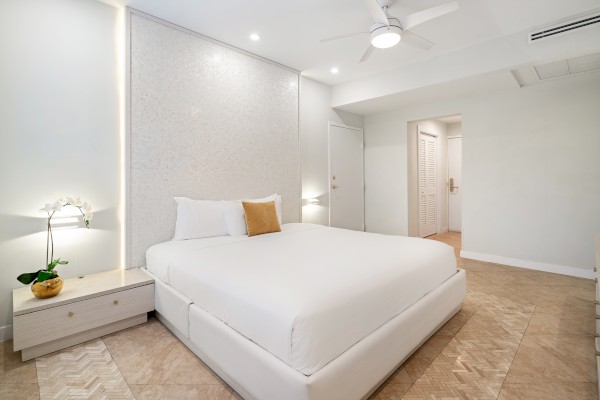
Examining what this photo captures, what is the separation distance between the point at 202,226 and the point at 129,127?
3.60ft

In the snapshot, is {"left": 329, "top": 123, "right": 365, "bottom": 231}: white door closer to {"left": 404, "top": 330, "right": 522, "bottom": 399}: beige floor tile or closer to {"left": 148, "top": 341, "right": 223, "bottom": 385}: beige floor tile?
{"left": 404, "top": 330, "right": 522, "bottom": 399}: beige floor tile

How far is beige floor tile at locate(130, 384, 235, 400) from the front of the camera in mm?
1537

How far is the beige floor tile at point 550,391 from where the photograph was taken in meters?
1.51

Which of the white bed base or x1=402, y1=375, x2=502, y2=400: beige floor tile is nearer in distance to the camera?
the white bed base

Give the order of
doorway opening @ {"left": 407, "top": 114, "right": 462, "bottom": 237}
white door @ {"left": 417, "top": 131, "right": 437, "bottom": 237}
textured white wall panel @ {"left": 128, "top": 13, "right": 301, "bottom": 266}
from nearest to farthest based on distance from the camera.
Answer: textured white wall panel @ {"left": 128, "top": 13, "right": 301, "bottom": 266}
doorway opening @ {"left": 407, "top": 114, "right": 462, "bottom": 237}
white door @ {"left": 417, "top": 131, "right": 437, "bottom": 237}

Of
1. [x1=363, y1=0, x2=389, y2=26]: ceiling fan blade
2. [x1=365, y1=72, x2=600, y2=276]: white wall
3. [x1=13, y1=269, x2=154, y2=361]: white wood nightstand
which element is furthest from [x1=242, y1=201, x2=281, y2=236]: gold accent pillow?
[x1=365, y1=72, x2=600, y2=276]: white wall

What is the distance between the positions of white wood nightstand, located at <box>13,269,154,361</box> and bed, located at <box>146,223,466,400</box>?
0.64 ft

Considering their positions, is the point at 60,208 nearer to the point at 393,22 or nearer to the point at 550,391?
the point at 393,22

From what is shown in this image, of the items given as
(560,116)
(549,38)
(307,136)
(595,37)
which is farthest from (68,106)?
(560,116)

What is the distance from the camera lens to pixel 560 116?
3.49 metres

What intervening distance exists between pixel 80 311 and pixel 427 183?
18.1ft

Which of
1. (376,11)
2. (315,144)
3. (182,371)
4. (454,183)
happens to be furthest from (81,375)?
(454,183)

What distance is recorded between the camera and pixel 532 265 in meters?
Result: 3.71

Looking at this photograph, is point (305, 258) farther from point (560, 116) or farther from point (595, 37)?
point (560, 116)
